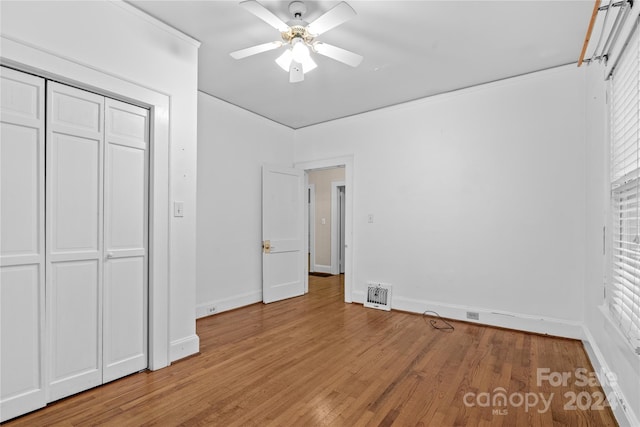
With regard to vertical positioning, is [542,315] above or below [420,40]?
below

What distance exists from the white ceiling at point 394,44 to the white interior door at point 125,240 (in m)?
0.97

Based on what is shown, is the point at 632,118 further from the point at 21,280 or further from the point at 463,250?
the point at 21,280

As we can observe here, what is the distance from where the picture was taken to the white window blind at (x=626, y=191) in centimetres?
170

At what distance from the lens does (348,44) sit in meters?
2.88

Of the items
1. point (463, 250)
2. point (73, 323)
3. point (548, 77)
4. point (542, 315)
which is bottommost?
point (542, 315)

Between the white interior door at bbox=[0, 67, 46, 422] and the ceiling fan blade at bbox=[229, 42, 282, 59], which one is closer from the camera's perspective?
the white interior door at bbox=[0, 67, 46, 422]

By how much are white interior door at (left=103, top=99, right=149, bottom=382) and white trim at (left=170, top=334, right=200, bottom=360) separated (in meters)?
0.21

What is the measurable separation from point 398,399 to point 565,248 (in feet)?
7.92

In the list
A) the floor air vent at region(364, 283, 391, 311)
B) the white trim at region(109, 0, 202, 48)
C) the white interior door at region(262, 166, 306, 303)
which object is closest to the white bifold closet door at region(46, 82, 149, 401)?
the white trim at region(109, 0, 202, 48)

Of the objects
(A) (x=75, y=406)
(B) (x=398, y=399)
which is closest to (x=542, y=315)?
(B) (x=398, y=399)

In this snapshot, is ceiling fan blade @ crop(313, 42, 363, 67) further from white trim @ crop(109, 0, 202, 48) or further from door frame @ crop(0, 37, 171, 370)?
door frame @ crop(0, 37, 171, 370)

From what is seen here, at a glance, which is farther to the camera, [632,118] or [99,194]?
[99,194]

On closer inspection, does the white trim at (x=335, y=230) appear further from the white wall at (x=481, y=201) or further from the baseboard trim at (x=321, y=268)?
the white wall at (x=481, y=201)

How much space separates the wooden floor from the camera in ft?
6.33
